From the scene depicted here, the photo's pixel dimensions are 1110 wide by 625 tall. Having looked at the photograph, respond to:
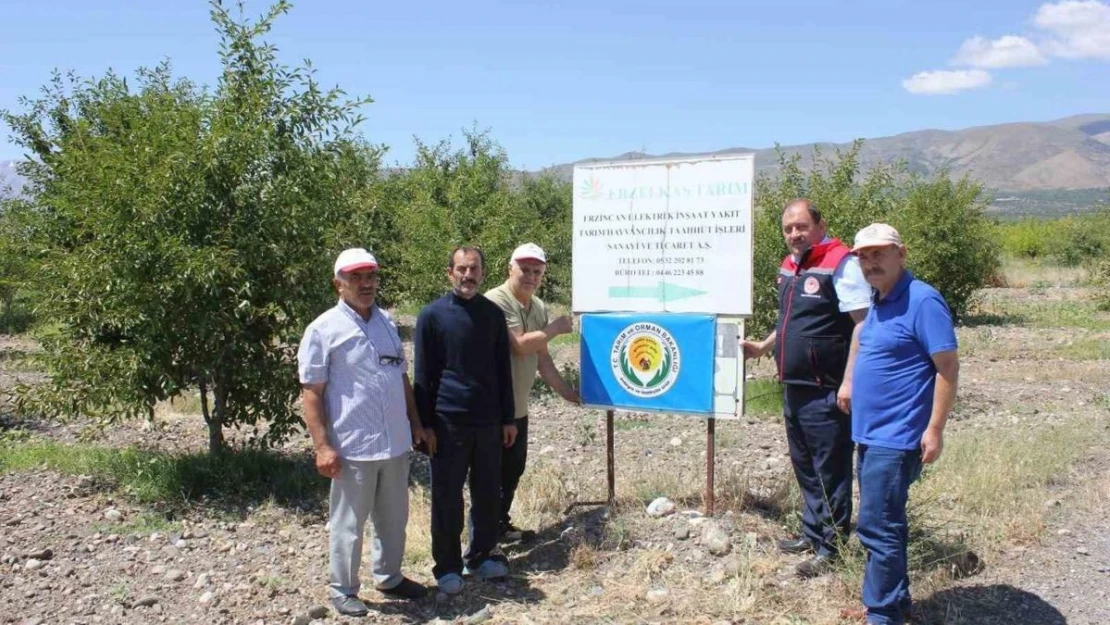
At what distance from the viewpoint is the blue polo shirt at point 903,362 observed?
414 centimetres

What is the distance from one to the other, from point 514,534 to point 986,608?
2829mm

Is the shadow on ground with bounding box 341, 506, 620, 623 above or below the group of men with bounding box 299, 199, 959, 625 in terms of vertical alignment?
below

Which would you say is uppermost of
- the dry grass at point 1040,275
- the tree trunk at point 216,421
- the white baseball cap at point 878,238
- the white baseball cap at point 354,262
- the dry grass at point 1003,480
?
the white baseball cap at point 878,238

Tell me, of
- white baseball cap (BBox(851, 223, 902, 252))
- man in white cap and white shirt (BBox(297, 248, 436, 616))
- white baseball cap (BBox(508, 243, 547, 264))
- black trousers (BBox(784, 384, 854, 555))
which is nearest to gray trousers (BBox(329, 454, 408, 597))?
man in white cap and white shirt (BBox(297, 248, 436, 616))

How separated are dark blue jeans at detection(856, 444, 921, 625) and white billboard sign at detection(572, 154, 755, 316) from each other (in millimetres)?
1625

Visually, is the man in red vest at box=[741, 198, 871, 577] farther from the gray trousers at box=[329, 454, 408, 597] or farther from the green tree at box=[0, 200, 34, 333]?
the green tree at box=[0, 200, 34, 333]

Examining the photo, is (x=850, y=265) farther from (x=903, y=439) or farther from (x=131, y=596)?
(x=131, y=596)

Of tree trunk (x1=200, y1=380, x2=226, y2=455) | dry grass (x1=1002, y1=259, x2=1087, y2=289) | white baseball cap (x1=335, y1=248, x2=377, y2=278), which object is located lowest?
tree trunk (x1=200, y1=380, x2=226, y2=455)

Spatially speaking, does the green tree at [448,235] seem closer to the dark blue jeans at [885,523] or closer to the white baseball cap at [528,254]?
the white baseball cap at [528,254]

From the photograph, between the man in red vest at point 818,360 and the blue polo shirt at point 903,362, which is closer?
the blue polo shirt at point 903,362

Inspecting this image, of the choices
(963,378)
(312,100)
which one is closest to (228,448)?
(312,100)

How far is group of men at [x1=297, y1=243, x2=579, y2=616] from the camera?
4.75m

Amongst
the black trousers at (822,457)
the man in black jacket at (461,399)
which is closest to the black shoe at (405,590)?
the man in black jacket at (461,399)

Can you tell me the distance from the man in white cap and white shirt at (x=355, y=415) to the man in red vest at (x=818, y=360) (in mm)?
2198
